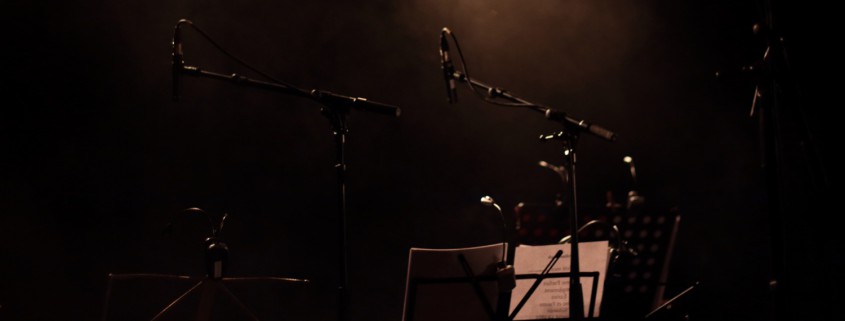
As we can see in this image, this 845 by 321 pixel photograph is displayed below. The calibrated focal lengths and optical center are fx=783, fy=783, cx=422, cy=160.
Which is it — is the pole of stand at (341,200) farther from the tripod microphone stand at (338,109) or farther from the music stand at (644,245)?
the music stand at (644,245)

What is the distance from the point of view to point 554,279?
292cm

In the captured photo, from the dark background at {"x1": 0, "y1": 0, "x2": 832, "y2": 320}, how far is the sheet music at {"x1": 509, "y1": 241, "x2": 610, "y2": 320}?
1.10 metres

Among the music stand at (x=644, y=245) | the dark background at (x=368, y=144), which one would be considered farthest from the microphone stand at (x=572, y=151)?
the dark background at (x=368, y=144)

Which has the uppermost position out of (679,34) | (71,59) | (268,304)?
(679,34)

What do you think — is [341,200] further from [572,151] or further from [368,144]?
[368,144]

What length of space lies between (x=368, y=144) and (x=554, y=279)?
2132 mm

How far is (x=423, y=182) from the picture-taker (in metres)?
4.93

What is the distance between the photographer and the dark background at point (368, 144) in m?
4.05

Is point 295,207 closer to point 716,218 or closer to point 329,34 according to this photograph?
point 329,34

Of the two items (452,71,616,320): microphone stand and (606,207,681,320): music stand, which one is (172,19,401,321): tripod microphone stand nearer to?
(452,71,616,320): microphone stand

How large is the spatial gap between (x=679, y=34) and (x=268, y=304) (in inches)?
125

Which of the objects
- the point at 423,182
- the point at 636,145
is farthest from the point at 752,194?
the point at 423,182

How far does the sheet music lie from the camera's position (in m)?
2.81

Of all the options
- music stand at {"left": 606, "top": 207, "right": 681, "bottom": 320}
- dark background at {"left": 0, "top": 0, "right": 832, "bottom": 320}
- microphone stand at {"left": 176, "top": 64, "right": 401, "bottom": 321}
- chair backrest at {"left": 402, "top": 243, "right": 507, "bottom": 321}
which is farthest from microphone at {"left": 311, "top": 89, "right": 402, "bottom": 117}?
dark background at {"left": 0, "top": 0, "right": 832, "bottom": 320}
